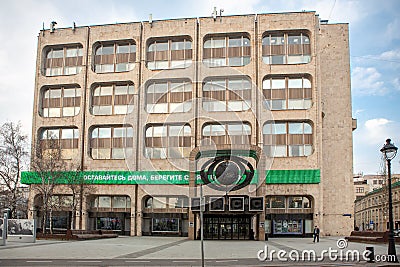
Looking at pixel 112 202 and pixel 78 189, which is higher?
pixel 78 189

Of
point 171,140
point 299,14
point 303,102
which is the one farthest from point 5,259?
point 299,14

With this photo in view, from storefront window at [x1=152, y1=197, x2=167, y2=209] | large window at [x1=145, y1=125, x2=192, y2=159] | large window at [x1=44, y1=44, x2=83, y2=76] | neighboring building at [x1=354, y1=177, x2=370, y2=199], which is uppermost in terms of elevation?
large window at [x1=44, y1=44, x2=83, y2=76]

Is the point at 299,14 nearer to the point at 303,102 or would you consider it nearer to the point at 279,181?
the point at 303,102

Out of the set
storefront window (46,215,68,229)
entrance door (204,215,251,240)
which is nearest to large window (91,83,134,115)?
storefront window (46,215,68,229)

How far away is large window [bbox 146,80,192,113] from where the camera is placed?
57.3m

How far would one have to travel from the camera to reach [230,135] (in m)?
55.7

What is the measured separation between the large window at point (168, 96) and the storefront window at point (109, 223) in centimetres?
1439

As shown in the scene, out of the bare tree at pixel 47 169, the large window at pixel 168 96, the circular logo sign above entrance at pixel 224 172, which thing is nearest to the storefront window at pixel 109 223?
the bare tree at pixel 47 169

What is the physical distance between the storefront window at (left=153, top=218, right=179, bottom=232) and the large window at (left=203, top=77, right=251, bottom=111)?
47.2 feet

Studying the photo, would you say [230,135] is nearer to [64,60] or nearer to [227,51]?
[227,51]

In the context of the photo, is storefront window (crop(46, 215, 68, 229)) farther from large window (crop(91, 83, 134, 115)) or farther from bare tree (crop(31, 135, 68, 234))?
large window (crop(91, 83, 134, 115))

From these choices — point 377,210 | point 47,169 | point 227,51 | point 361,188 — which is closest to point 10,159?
point 47,169

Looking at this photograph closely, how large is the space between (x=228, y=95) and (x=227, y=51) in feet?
18.9

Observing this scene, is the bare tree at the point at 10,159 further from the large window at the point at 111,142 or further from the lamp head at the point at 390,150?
the lamp head at the point at 390,150
